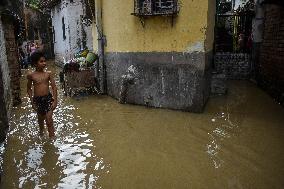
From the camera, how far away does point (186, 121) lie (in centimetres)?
654

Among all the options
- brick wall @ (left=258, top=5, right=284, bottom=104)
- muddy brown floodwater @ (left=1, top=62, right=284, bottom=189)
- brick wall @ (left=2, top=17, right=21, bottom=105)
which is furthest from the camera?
brick wall @ (left=2, top=17, right=21, bottom=105)

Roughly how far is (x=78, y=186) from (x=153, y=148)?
66.7 inches

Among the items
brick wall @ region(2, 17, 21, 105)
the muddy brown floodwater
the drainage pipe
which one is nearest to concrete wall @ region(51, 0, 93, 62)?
the drainage pipe

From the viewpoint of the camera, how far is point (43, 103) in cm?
538

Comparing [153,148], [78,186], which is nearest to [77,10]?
[153,148]

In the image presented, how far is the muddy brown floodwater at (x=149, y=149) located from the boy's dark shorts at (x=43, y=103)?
65 centimetres

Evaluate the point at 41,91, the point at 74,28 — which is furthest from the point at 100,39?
the point at 74,28

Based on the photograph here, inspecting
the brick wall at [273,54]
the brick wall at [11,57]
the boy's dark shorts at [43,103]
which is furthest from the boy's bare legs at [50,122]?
the brick wall at [273,54]

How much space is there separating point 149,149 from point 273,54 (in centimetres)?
601

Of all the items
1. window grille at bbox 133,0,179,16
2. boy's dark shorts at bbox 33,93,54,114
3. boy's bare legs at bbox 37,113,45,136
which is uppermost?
window grille at bbox 133,0,179,16

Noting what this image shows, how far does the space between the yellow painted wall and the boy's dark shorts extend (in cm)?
320

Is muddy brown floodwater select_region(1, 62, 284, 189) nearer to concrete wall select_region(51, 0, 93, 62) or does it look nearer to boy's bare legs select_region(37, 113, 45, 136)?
boy's bare legs select_region(37, 113, 45, 136)

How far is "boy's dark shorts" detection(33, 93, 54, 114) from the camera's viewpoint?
5.34 meters

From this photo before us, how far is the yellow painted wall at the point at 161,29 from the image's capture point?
667cm
